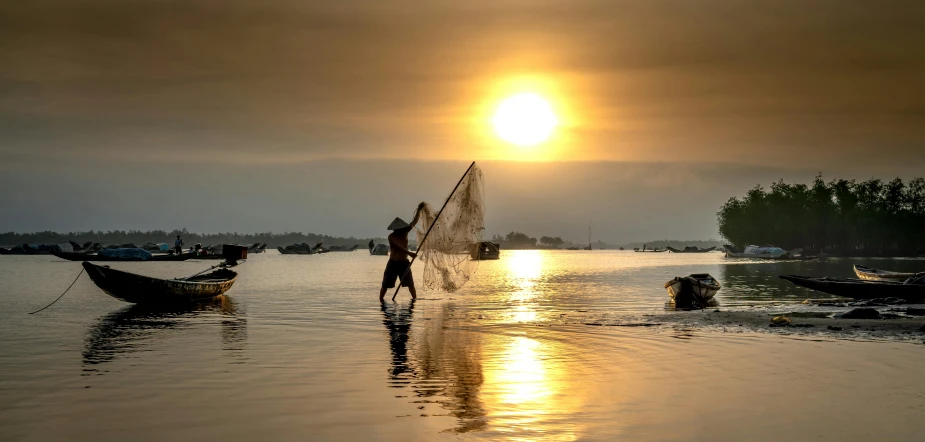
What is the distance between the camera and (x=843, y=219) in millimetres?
158500

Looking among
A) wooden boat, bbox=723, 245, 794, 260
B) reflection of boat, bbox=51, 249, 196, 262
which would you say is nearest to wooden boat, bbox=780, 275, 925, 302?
reflection of boat, bbox=51, 249, 196, 262

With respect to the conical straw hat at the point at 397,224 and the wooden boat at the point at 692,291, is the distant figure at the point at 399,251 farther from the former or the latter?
the wooden boat at the point at 692,291

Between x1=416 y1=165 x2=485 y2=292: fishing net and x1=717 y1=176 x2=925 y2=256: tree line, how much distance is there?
483 feet

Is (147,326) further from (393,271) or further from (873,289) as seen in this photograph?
(873,289)

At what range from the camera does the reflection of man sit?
15.2 meters

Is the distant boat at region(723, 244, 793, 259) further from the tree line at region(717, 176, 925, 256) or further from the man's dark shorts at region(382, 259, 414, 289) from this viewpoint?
the man's dark shorts at region(382, 259, 414, 289)

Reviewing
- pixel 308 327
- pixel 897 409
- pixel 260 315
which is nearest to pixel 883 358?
pixel 897 409

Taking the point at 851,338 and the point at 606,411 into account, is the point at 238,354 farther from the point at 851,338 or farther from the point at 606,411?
the point at 851,338

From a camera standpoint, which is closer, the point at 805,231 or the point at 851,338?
the point at 851,338

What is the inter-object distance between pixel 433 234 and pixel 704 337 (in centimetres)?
1215

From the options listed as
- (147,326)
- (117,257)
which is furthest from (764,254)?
(147,326)

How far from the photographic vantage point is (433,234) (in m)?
29.5

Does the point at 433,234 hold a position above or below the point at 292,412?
above

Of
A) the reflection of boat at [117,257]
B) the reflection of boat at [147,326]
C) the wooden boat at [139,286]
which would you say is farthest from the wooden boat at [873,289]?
the reflection of boat at [117,257]
